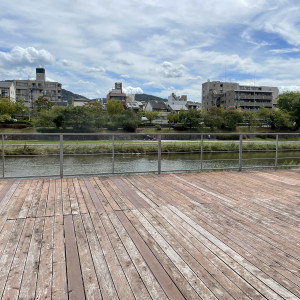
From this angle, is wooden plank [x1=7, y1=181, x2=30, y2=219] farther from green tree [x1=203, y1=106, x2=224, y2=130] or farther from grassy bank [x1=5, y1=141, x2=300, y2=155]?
green tree [x1=203, y1=106, x2=224, y2=130]

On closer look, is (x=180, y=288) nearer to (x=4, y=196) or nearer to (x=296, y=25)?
(x=4, y=196)

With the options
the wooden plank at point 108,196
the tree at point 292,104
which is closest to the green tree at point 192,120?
the tree at point 292,104

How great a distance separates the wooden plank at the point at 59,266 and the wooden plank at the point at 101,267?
0.69 ft

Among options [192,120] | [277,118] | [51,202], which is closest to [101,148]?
[51,202]

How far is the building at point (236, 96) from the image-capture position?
61469 millimetres

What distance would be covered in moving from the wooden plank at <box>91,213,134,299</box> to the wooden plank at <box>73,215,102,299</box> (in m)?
0.12

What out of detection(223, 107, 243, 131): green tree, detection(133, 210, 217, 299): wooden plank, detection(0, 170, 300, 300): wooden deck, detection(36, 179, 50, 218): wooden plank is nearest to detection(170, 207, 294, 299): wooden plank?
detection(0, 170, 300, 300): wooden deck

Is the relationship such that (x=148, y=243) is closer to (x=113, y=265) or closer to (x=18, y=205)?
(x=113, y=265)

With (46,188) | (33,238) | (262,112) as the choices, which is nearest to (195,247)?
(33,238)

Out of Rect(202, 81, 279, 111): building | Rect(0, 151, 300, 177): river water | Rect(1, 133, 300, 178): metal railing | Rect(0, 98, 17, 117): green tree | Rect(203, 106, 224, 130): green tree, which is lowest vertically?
Rect(0, 151, 300, 177): river water

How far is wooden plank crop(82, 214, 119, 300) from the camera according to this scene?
62.9 inches

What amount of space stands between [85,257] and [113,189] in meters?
2.15

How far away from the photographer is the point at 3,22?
8727mm

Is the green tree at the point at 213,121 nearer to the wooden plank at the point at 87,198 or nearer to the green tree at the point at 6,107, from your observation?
the green tree at the point at 6,107
